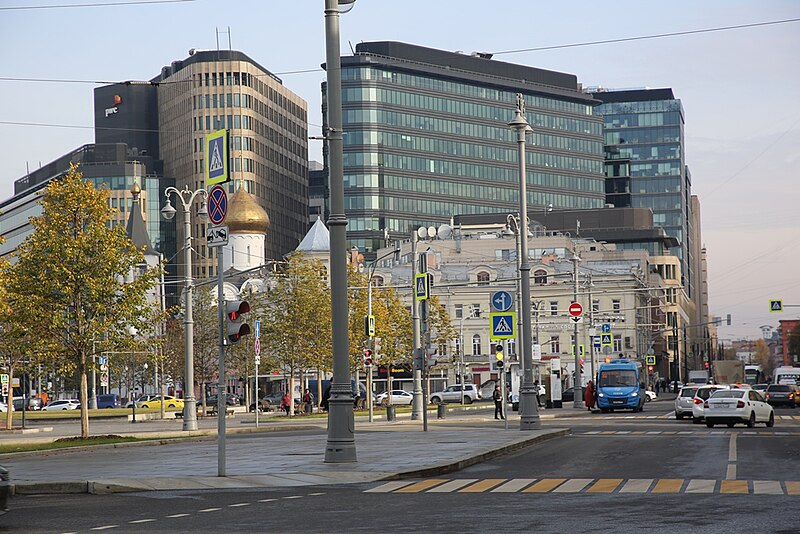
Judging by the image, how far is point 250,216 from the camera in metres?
141

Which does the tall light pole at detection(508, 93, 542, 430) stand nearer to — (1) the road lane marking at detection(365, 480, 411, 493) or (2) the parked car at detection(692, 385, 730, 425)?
(2) the parked car at detection(692, 385, 730, 425)

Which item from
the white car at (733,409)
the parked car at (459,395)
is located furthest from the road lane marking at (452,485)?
the parked car at (459,395)

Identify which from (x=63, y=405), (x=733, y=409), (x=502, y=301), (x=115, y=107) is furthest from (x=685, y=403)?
(x=115, y=107)

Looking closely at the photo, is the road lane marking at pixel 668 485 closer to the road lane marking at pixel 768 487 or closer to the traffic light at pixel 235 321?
the road lane marking at pixel 768 487

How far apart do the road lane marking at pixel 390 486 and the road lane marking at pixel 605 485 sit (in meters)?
3.08

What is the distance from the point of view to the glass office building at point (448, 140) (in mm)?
159125

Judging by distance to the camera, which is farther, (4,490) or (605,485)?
(605,485)

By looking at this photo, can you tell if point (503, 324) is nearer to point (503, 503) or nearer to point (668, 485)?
point (668, 485)

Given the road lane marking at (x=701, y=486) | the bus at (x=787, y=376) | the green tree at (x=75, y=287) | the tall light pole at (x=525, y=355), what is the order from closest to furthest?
the road lane marking at (x=701, y=486), the tall light pole at (x=525, y=355), the green tree at (x=75, y=287), the bus at (x=787, y=376)

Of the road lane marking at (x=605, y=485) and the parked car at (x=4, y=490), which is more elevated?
the parked car at (x=4, y=490)

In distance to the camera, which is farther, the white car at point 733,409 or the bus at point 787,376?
the bus at point 787,376

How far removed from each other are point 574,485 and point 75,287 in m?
22.6

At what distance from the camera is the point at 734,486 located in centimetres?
1884

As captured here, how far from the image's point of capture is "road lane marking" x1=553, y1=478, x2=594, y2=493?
18797 mm
